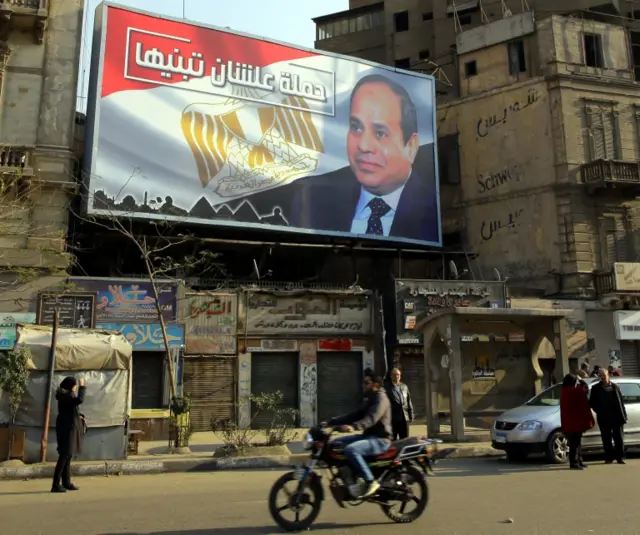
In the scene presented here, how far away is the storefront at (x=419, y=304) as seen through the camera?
23.1 metres

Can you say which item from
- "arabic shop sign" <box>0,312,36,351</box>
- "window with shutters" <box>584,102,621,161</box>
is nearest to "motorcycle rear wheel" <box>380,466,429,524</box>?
"arabic shop sign" <box>0,312,36,351</box>

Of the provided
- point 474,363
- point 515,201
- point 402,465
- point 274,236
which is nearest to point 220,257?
point 274,236

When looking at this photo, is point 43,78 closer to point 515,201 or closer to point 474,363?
Result: point 474,363

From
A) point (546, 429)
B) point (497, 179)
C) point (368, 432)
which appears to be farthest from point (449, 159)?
point (368, 432)

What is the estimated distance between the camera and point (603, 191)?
86.1 feet

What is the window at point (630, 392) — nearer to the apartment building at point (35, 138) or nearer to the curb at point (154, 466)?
the curb at point (154, 466)

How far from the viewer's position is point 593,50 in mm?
28078

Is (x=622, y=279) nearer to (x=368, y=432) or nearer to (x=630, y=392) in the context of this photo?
(x=630, y=392)

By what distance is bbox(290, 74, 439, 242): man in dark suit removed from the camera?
80.4 ft

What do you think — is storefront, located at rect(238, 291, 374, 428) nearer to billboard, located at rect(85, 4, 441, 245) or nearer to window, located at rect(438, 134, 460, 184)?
billboard, located at rect(85, 4, 441, 245)

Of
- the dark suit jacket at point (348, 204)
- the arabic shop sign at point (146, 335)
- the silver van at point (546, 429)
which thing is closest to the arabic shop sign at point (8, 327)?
the arabic shop sign at point (146, 335)

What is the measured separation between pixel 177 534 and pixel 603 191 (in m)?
24.5

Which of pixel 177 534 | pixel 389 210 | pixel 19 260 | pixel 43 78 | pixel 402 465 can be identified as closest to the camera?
pixel 177 534

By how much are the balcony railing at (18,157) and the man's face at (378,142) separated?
11579mm
